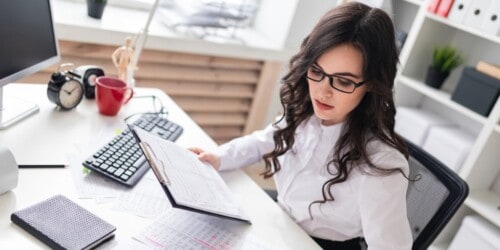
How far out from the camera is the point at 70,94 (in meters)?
1.36

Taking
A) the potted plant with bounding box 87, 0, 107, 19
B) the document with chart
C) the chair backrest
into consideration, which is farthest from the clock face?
the chair backrest

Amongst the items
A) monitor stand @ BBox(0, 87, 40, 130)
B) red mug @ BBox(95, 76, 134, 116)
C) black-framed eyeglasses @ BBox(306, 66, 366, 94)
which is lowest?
monitor stand @ BBox(0, 87, 40, 130)

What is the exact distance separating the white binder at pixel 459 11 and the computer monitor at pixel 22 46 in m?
1.72

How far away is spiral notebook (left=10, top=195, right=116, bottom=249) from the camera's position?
848 mm

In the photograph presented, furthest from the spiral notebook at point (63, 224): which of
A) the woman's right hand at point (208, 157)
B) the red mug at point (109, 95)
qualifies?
the red mug at point (109, 95)

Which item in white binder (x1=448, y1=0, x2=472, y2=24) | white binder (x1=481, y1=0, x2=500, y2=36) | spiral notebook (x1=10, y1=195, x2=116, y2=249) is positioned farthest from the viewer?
white binder (x1=448, y1=0, x2=472, y2=24)

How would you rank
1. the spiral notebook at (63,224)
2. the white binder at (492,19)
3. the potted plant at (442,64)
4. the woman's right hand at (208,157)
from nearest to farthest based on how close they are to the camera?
the spiral notebook at (63,224), the woman's right hand at (208,157), the white binder at (492,19), the potted plant at (442,64)

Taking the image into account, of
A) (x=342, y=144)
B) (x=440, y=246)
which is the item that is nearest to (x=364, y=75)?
(x=342, y=144)

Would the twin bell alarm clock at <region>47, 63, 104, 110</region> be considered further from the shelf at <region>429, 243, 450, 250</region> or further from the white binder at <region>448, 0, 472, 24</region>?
the shelf at <region>429, 243, 450, 250</region>

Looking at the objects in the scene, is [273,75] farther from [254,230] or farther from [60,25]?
[254,230]

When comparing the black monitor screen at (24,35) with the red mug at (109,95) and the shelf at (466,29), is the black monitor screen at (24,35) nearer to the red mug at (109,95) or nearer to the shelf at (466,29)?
the red mug at (109,95)

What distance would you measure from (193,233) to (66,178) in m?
0.34

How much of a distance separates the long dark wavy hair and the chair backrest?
0.10 metres

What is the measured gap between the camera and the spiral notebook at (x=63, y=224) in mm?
848
